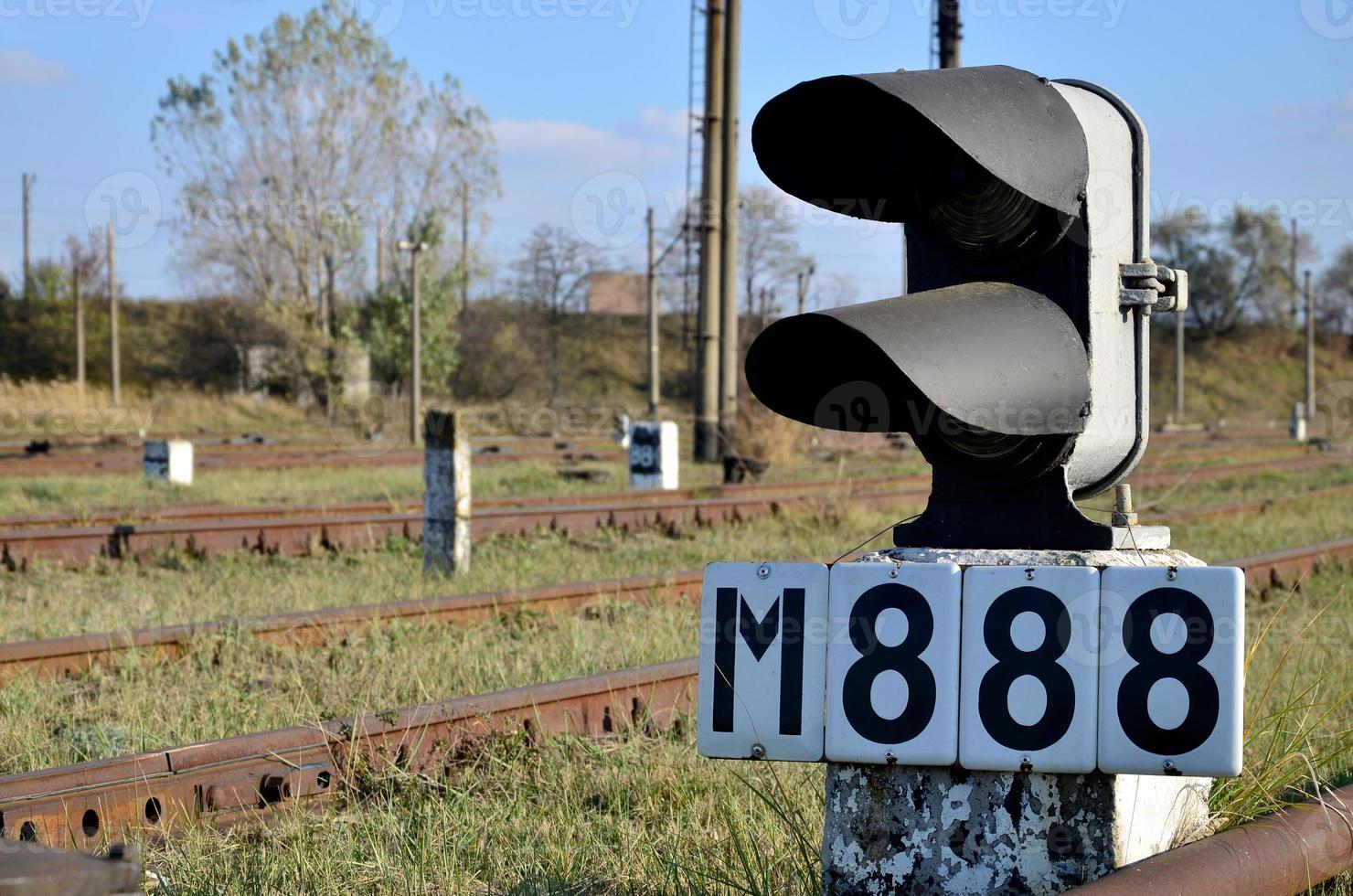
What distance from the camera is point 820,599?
2.28 metres

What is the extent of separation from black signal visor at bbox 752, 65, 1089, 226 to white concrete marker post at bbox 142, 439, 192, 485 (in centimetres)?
1548

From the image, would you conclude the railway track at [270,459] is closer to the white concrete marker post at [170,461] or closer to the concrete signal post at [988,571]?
the white concrete marker post at [170,461]

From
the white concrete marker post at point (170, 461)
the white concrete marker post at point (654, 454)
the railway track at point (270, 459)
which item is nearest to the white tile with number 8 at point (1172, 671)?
the white concrete marker post at point (654, 454)

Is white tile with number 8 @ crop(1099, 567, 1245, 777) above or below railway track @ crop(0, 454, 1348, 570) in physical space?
above

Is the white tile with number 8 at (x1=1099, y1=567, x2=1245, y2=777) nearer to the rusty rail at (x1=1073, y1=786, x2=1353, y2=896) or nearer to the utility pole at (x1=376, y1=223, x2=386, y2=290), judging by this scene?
the rusty rail at (x1=1073, y1=786, x2=1353, y2=896)

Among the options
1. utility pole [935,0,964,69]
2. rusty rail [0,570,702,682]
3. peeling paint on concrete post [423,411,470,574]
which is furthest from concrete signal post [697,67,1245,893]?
utility pole [935,0,964,69]

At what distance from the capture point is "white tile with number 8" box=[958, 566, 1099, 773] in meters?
2.13

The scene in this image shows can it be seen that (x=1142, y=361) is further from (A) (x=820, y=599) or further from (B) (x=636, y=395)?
(B) (x=636, y=395)

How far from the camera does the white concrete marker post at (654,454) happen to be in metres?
16.1

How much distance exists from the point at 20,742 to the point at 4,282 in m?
58.1

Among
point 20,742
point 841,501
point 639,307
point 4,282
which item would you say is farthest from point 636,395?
point 20,742

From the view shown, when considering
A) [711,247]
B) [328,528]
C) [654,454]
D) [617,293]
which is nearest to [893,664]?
[328,528]

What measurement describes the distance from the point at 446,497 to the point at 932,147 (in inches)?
275

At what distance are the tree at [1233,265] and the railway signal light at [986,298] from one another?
77.5 metres
